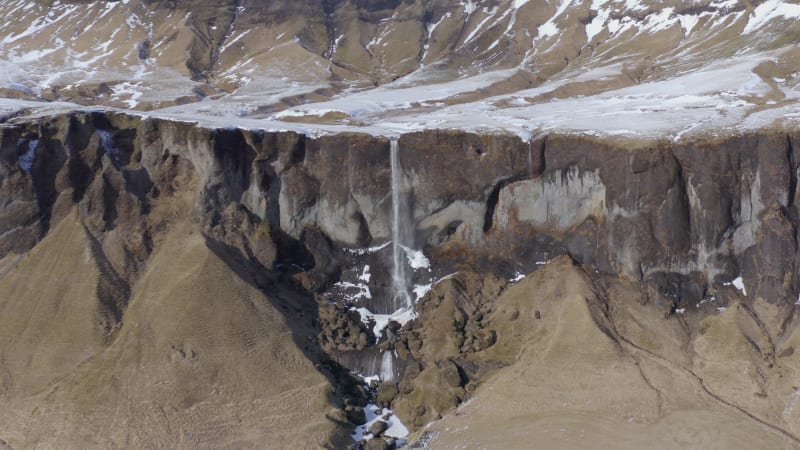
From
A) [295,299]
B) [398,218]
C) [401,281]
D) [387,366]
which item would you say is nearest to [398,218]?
[398,218]

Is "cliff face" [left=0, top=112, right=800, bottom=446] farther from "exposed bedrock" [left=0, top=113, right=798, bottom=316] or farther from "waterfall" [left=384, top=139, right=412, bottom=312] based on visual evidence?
"waterfall" [left=384, top=139, right=412, bottom=312]

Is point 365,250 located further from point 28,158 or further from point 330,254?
point 28,158

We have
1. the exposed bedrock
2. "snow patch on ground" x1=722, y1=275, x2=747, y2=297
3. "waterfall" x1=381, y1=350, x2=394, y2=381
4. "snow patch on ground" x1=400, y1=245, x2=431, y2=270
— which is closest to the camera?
"snow patch on ground" x1=722, y1=275, x2=747, y2=297

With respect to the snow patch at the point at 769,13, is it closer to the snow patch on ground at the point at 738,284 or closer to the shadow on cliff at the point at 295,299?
the snow patch on ground at the point at 738,284

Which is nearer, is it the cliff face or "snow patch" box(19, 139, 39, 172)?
the cliff face

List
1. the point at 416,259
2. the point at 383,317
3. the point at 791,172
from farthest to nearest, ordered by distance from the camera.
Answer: the point at 416,259, the point at 383,317, the point at 791,172

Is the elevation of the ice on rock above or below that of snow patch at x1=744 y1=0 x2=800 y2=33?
below

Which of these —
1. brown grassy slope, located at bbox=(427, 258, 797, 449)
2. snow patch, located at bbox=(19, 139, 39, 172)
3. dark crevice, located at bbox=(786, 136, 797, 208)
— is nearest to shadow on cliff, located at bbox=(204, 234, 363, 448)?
brown grassy slope, located at bbox=(427, 258, 797, 449)

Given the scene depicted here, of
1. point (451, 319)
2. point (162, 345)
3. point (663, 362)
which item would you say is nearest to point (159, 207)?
point (162, 345)
